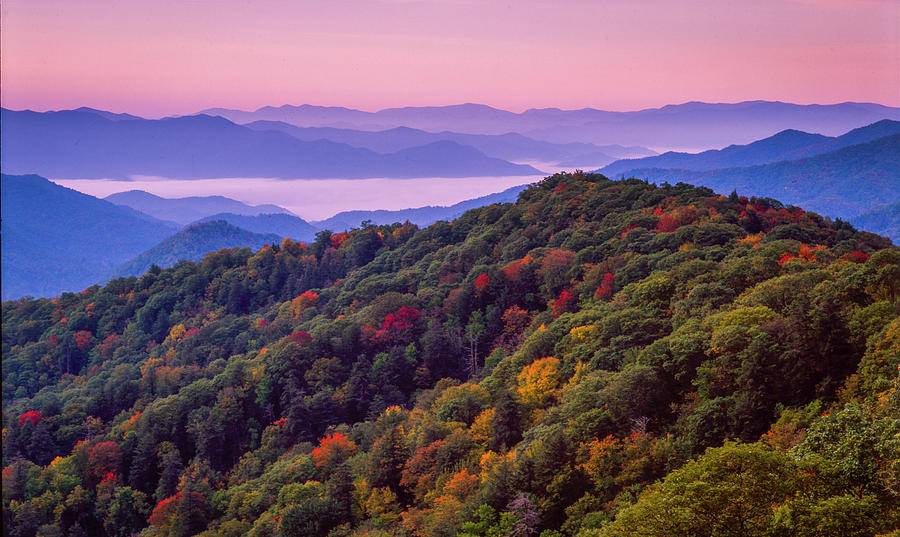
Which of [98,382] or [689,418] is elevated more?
[689,418]

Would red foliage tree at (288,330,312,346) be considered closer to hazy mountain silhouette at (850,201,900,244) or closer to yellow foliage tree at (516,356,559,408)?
yellow foliage tree at (516,356,559,408)

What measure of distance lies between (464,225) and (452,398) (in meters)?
47.5

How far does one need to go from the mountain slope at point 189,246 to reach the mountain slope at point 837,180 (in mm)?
140279

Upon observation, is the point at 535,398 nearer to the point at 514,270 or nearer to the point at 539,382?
the point at 539,382

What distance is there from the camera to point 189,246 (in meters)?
186

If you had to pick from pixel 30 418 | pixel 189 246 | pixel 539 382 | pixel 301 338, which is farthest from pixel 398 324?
pixel 189 246

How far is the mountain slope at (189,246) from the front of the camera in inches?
7032

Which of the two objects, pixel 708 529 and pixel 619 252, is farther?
pixel 619 252

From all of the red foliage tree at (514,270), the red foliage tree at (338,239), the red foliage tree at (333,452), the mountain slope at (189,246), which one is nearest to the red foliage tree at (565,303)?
the red foliage tree at (514,270)

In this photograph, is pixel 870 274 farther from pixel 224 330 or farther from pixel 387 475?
pixel 224 330

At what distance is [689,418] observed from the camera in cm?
2059

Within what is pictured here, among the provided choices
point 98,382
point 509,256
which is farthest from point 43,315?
point 509,256

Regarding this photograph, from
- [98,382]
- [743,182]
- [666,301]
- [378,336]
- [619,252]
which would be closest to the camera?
[666,301]

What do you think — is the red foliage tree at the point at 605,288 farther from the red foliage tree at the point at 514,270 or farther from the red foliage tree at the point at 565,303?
the red foliage tree at the point at 514,270
